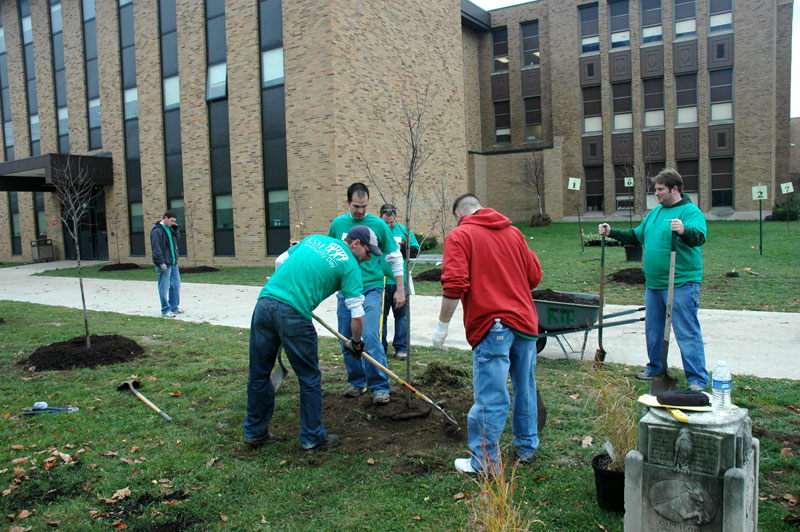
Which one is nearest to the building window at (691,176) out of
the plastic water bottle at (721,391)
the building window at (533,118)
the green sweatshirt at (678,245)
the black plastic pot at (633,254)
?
the building window at (533,118)

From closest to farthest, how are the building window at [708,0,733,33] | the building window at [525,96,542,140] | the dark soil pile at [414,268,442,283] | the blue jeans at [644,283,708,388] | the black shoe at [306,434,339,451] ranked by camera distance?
the black shoe at [306,434,339,451], the blue jeans at [644,283,708,388], the dark soil pile at [414,268,442,283], the building window at [708,0,733,33], the building window at [525,96,542,140]

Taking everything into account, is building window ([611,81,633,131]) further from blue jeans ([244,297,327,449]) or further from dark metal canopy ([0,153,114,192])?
blue jeans ([244,297,327,449])

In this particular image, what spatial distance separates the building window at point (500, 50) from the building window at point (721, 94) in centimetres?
1180

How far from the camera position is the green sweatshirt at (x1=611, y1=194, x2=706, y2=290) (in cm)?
528

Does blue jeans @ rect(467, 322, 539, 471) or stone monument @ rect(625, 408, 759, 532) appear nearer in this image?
stone monument @ rect(625, 408, 759, 532)

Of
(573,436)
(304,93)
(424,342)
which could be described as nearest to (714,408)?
(573,436)

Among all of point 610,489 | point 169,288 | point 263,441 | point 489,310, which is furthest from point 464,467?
point 169,288

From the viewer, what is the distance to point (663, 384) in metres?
5.27

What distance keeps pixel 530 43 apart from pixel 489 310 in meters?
36.6

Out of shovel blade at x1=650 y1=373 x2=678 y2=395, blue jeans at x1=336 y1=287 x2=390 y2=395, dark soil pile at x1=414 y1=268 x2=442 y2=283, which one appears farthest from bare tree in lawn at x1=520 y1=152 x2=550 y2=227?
blue jeans at x1=336 y1=287 x2=390 y2=395

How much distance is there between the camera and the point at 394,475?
4121mm

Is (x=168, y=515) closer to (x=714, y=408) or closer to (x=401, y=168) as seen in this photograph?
(x=714, y=408)

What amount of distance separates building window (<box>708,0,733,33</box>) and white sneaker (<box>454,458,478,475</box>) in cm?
3499

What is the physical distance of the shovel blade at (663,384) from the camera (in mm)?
5266
